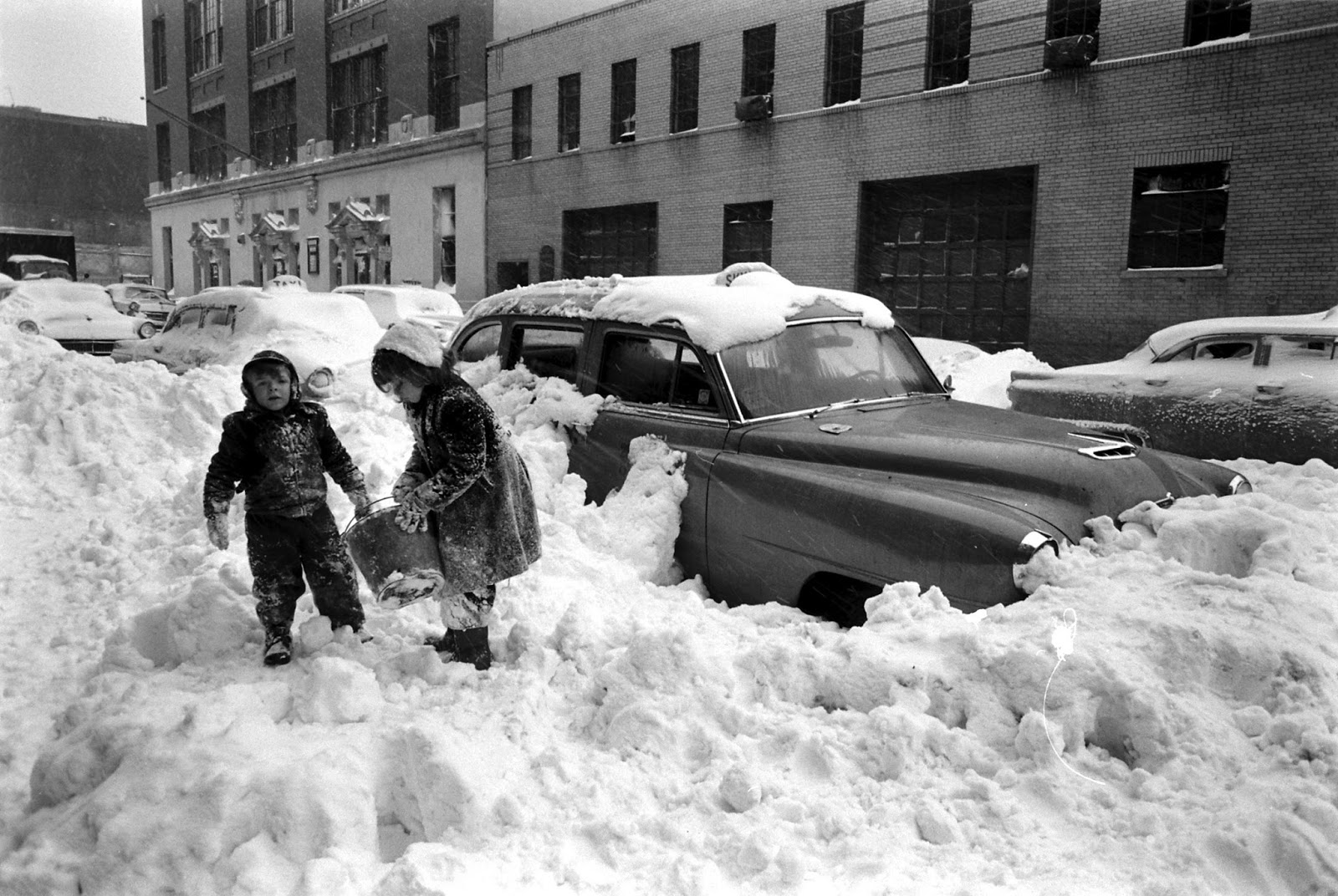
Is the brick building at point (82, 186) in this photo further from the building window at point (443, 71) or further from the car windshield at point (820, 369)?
the building window at point (443, 71)

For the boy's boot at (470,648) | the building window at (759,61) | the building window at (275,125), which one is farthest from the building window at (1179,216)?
the boy's boot at (470,648)

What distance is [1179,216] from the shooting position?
1125 centimetres

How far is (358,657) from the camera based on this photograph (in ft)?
10.8

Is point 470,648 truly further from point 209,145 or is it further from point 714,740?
→ point 209,145

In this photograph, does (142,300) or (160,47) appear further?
(142,300)

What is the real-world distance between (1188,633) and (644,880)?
180cm

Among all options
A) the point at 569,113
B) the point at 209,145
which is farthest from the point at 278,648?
the point at 569,113

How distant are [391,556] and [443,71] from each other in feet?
46.5

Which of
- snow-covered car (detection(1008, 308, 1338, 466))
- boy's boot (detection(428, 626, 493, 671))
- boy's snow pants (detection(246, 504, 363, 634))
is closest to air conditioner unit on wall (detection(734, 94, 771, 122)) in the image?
snow-covered car (detection(1008, 308, 1338, 466))

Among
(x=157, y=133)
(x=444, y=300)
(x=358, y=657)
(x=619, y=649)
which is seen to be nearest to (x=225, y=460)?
(x=358, y=657)

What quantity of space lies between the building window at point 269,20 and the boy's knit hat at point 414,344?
307 centimetres

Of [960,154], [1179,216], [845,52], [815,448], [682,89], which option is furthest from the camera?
[960,154]

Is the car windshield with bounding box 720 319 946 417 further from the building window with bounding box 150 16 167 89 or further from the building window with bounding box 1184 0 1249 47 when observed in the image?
the building window with bounding box 1184 0 1249 47

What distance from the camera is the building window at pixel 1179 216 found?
10.8 m
